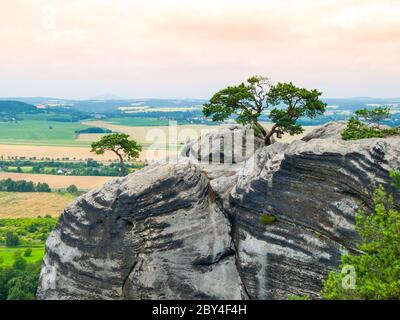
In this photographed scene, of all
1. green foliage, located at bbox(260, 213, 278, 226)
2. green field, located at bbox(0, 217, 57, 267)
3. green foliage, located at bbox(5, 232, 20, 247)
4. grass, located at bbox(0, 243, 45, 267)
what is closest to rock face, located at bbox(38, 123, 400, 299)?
green foliage, located at bbox(260, 213, 278, 226)

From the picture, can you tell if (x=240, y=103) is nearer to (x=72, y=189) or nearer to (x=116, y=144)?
(x=116, y=144)

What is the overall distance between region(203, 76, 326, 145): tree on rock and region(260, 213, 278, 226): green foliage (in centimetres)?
1284

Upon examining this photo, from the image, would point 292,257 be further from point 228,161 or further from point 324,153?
point 228,161

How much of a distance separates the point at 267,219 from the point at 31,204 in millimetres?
154684

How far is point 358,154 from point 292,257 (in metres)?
9.32

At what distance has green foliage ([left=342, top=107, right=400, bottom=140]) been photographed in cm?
3841

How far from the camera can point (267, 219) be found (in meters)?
36.0

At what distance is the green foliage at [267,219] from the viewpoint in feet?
118

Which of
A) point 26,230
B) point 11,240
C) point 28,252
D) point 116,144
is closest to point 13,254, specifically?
point 28,252

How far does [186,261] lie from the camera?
38.1 meters

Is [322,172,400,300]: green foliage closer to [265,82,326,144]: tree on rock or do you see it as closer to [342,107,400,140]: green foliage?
[342,107,400,140]: green foliage

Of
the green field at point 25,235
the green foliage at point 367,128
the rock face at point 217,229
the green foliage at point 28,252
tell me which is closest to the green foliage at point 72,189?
the green field at point 25,235

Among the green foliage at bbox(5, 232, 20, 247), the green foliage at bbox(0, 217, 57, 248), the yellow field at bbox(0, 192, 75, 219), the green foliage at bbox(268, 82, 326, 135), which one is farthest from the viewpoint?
the yellow field at bbox(0, 192, 75, 219)

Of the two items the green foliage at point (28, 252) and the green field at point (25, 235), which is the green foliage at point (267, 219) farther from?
the green foliage at point (28, 252)
